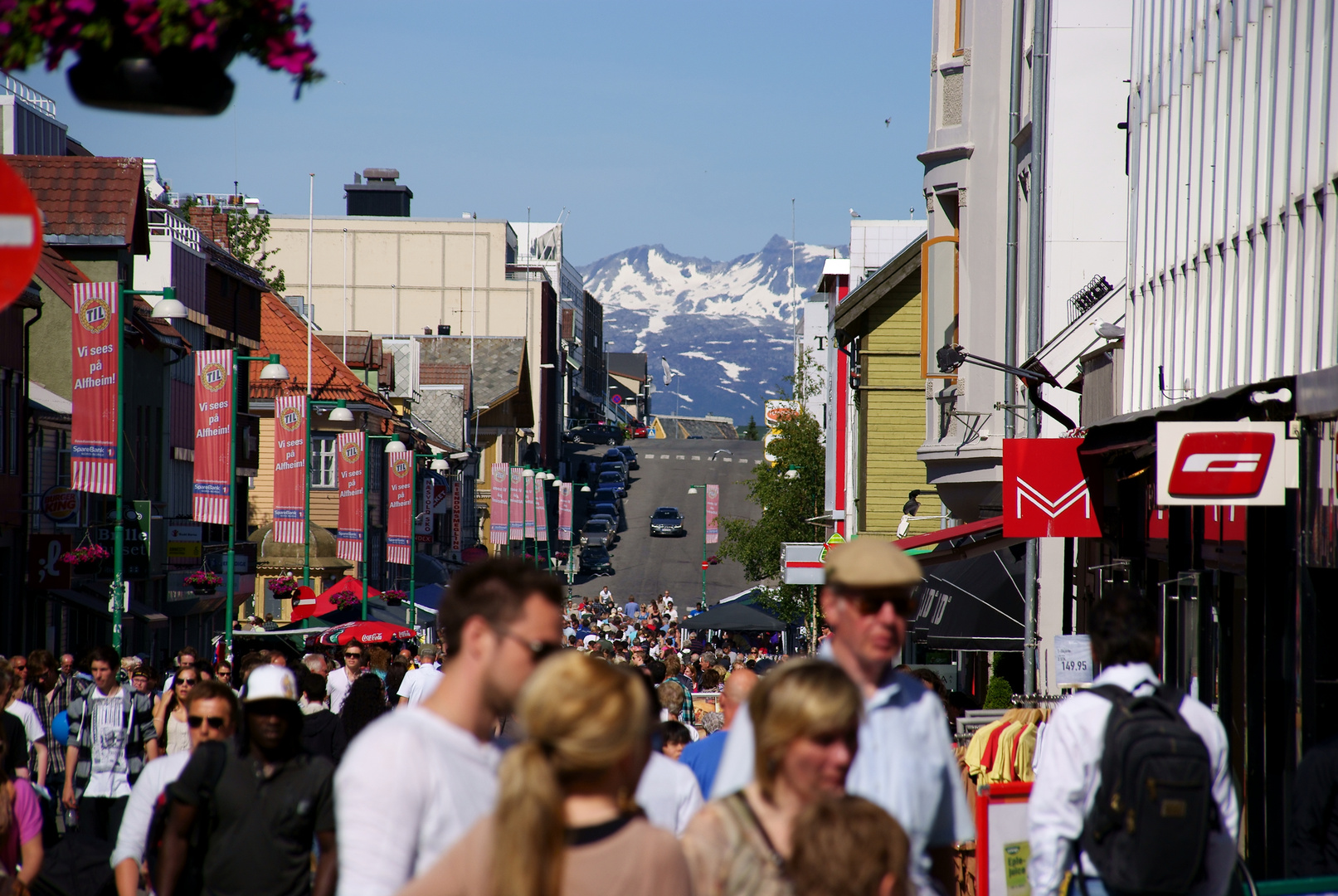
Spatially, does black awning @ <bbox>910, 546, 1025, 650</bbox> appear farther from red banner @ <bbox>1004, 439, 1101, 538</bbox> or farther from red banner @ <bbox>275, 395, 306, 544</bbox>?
red banner @ <bbox>275, 395, 306, 544</bbox>

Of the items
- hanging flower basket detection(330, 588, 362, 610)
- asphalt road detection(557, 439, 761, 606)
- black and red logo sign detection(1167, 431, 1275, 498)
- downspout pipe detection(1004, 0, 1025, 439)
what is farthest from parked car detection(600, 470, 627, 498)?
black and red logo sign detection(1167, 431, 1275, 498)

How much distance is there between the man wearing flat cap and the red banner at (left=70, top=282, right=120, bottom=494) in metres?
19.5

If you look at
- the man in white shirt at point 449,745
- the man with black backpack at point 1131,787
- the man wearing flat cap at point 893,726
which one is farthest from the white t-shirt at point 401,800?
the man with black backpack at point 1131,787

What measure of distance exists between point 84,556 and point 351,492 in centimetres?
866

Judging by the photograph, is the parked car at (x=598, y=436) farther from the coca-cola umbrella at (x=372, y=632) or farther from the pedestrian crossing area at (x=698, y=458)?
the coca-cola umbrella at (x=372, y=632)

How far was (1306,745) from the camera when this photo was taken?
9836 millimetres

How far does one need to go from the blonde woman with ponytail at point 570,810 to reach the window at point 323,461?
54.3m

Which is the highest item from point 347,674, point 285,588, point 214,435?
point 214,435

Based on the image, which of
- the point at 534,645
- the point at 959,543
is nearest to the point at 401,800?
the point at 534,645

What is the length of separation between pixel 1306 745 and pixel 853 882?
7.03 meters

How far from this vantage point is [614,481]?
103m

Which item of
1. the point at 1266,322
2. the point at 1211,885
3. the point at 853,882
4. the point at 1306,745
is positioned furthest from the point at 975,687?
the point at 853,882

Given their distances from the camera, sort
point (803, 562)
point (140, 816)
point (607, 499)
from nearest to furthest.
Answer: point (140, 816) → point (803, 562) → point (607, 499)

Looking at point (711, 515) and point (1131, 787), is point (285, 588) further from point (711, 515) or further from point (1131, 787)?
point (711, 515)
